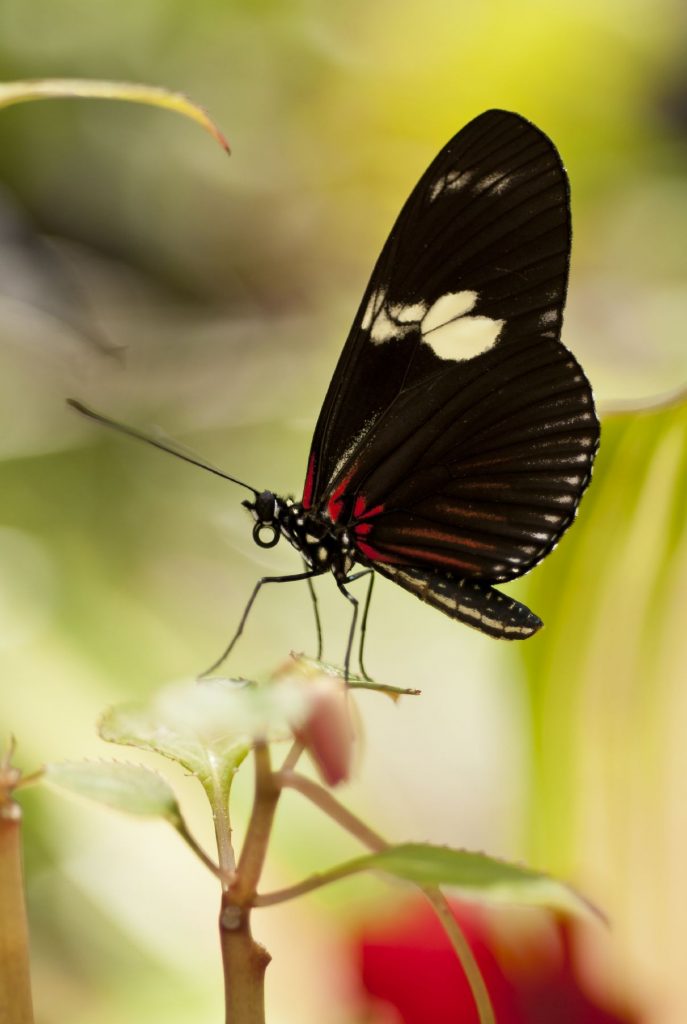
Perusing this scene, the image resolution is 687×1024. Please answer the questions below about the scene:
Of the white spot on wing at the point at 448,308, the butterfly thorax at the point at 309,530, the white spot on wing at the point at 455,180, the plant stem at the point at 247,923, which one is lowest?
the plant stem at the point at 247,923

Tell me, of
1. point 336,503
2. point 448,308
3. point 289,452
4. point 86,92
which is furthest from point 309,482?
point 289,452

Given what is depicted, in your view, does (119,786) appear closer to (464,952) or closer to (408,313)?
(464,952)

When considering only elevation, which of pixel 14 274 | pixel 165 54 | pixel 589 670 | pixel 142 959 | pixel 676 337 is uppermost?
pixel 165 54

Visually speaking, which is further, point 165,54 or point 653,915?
point 165,54

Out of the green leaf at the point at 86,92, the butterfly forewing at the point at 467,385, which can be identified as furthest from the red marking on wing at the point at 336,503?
the green leaf at the point at 86,92

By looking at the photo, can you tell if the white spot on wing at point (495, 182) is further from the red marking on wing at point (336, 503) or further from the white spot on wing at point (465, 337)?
the red marking on wing at point (336, 503)

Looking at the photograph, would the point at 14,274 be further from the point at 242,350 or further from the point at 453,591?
the point at 453,591

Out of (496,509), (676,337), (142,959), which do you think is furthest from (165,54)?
(142,959)
